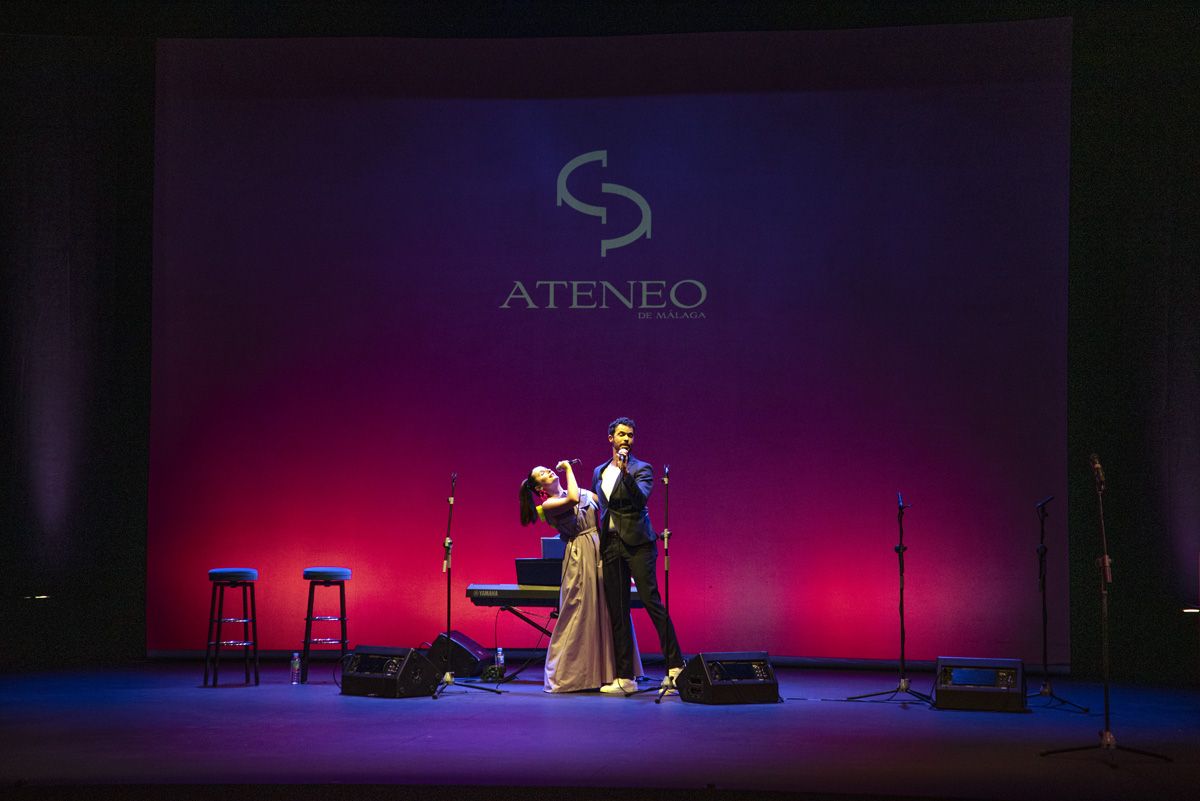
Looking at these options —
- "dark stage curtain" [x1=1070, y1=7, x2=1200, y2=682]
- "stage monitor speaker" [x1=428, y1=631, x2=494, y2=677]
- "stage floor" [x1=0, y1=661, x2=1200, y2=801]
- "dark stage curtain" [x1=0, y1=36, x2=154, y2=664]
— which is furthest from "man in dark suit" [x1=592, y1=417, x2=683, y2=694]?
"dark stage curtain" [x1=0, y1=36, x2=154, y2=664]

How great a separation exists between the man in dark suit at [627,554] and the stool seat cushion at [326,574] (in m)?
1.84

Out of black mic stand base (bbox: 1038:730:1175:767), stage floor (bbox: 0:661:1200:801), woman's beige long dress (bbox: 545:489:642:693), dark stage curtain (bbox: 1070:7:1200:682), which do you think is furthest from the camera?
dark stage curtain (bbox: 1070:7:1200:682)

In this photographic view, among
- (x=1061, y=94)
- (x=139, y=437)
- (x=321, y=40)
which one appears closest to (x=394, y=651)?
(x=139, y=437)

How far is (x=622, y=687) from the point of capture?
7.51 m

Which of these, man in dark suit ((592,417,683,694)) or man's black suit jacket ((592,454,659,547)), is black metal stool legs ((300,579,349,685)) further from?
man's black suit jacket ((592,454,659,547))

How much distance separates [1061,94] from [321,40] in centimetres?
544

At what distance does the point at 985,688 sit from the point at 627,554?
221 centimetres

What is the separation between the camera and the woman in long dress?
764 centimetres

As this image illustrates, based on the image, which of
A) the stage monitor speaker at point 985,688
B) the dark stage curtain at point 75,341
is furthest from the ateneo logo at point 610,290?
the stage monitor speaker at point 985,688

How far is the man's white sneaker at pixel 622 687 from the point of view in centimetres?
749

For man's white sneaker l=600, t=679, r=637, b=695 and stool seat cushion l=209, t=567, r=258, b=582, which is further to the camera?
stool seat cushion l=209, t=567, r=258, b=582

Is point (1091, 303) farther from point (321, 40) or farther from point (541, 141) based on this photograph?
point (321, 40)

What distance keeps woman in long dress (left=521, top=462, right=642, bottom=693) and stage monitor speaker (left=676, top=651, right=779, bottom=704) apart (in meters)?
0.61

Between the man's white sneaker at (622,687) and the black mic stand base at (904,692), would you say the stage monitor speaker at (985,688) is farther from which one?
the man's white sneaker at (622,687)
